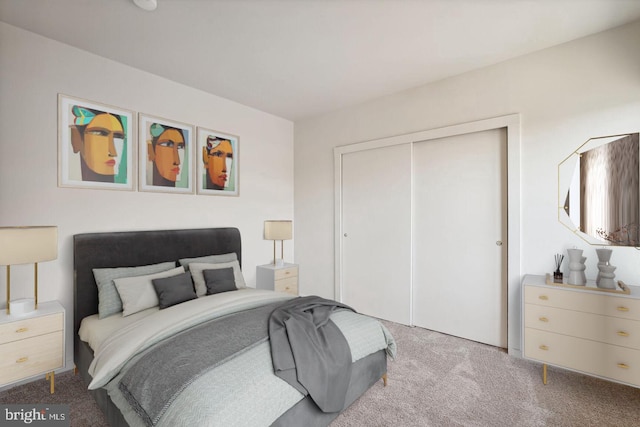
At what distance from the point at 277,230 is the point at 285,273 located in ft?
1.89

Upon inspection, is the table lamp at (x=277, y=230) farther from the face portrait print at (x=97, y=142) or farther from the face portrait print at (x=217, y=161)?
the face portrait print at (x=97, y=142)

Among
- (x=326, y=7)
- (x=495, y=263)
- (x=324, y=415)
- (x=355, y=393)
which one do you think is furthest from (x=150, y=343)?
(x=495, y=263)

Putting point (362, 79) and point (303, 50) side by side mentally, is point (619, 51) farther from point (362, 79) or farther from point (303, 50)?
point (303, 50)

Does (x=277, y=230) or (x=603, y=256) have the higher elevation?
(x=277, y=230)

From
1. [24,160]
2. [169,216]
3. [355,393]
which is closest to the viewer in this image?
[355,393]

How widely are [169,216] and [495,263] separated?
3.38 m

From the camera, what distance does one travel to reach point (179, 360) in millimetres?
1535

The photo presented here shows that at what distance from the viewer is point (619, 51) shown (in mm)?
2359

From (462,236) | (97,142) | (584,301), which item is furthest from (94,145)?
(584,301)

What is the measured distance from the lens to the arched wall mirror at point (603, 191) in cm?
230

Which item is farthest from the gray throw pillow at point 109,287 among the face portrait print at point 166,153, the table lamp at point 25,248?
the face portrait print at point 166,153

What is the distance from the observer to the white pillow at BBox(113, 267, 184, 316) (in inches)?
92.7

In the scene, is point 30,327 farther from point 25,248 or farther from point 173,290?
point 173,290

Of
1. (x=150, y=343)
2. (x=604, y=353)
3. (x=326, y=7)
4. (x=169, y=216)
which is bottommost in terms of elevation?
(x=604, y=353)
